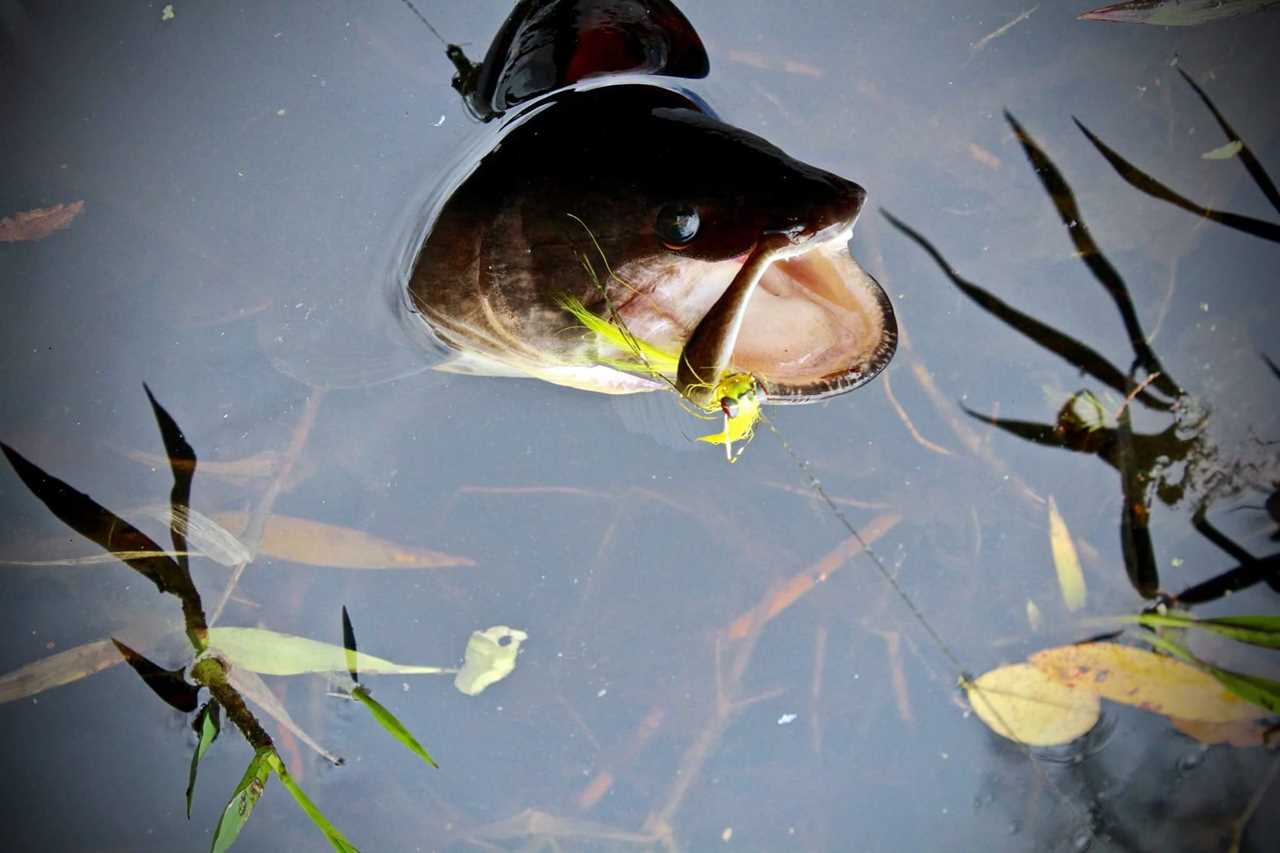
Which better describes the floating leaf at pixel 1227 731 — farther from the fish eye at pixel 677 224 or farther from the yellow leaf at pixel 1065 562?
the fish eye at pixel 677 224

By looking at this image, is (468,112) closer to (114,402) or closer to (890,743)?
(114,402)

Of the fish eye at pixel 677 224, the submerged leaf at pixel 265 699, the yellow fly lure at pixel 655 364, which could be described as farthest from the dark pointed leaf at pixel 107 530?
the fish eye at pixel 677 224

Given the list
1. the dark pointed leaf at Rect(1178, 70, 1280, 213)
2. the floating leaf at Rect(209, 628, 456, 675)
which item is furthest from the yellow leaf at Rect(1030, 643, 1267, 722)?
the floating leaf at Rect(209, 628, 456, 675)

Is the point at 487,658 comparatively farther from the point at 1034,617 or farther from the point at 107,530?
the point at 1034,617

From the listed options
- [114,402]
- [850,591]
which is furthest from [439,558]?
[850,591]

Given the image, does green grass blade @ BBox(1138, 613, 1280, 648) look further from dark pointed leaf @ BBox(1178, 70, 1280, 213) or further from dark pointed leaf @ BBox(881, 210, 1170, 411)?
dark pointed leaf @ BBox(1178, 70, 1280, 213)

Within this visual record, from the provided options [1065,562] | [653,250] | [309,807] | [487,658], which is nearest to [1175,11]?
[1065,562]
